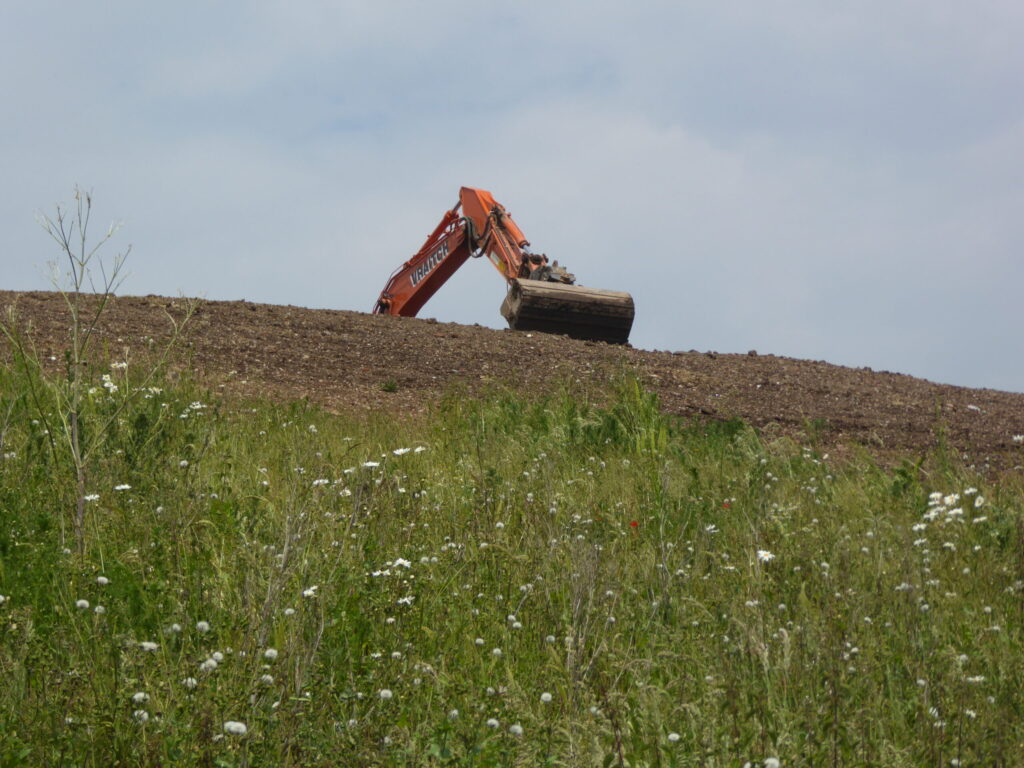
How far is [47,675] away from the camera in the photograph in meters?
2.98

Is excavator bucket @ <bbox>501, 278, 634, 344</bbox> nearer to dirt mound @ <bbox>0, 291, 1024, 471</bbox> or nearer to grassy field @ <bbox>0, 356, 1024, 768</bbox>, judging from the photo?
dirt mound @ <bbox>0, 291, 1024, 471</bbox>

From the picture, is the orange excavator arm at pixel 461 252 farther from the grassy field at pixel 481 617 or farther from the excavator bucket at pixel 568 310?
the grassy field at pixel 481 617

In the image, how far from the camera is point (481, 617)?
3.81m

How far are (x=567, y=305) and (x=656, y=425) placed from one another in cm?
746

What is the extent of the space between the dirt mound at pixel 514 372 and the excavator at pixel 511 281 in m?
1.32

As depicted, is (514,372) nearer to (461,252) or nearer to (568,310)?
(568,310)

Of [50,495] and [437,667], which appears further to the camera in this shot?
[50,495]

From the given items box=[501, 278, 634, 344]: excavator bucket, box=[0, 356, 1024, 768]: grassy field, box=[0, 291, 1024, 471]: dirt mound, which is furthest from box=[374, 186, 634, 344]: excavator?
box=[0, 356, 1024, 768]: grassy field

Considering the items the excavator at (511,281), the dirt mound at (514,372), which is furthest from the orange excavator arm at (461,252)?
the dirt mound at (514,372)

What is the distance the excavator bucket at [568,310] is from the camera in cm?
1523

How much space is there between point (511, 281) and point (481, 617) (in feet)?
40.0

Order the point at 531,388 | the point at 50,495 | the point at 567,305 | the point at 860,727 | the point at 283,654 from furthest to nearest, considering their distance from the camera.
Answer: the point at 567,305 < the point at 531,388 < the point at 50,495 < the point at 283,654 < the point at 860,727

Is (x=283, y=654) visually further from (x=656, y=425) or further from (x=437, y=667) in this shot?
(x=656, y=425)

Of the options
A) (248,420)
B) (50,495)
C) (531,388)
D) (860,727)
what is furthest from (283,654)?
(531,388)
